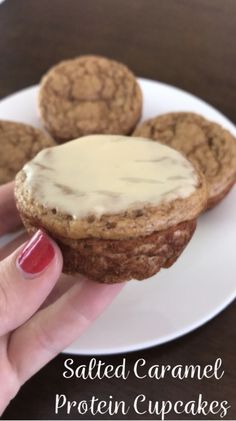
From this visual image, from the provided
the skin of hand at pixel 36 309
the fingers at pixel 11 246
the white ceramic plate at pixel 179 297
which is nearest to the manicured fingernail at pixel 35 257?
the skin of hand at pixel 36 309

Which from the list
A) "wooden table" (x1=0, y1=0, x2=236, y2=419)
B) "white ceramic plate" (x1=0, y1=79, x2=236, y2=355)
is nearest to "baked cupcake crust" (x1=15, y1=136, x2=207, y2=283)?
"white ceramic plate" (x1=0, y1=79, x2=236, y2=355)

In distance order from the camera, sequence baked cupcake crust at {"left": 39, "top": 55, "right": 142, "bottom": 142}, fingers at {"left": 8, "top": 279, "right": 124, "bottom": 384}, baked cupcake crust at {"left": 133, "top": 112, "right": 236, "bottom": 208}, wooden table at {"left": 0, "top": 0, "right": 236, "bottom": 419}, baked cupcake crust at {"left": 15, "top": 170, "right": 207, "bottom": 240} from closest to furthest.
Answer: baked cupcake crust at {"left": 15, "top": 170, "right": 207, "bottom": 240}, fingers at {"left": 8, "top": 279, "right": 124, "bottom": 384}, baked cupcake crust at {"left": 133, "top": 112, "right": 236, "bottom": 208}, baked cupcake crust at {"left": 39, "top": 55, "right": 142, "bottom": 142}, wooden table at {"left": 0, "top": 0, "right": 236, "bottom": 419}

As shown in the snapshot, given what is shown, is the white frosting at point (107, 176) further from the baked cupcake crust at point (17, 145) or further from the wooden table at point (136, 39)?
the wooden table at point (136, 39)

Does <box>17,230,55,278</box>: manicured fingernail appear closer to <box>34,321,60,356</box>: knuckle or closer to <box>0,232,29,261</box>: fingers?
<box>34,321,60,356</box>: knuckle

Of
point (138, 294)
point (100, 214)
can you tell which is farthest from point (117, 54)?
point (100, 214)

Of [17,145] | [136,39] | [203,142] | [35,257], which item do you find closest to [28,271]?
[35,257]

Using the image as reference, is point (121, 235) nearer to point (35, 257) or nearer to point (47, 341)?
point (35, 257)
